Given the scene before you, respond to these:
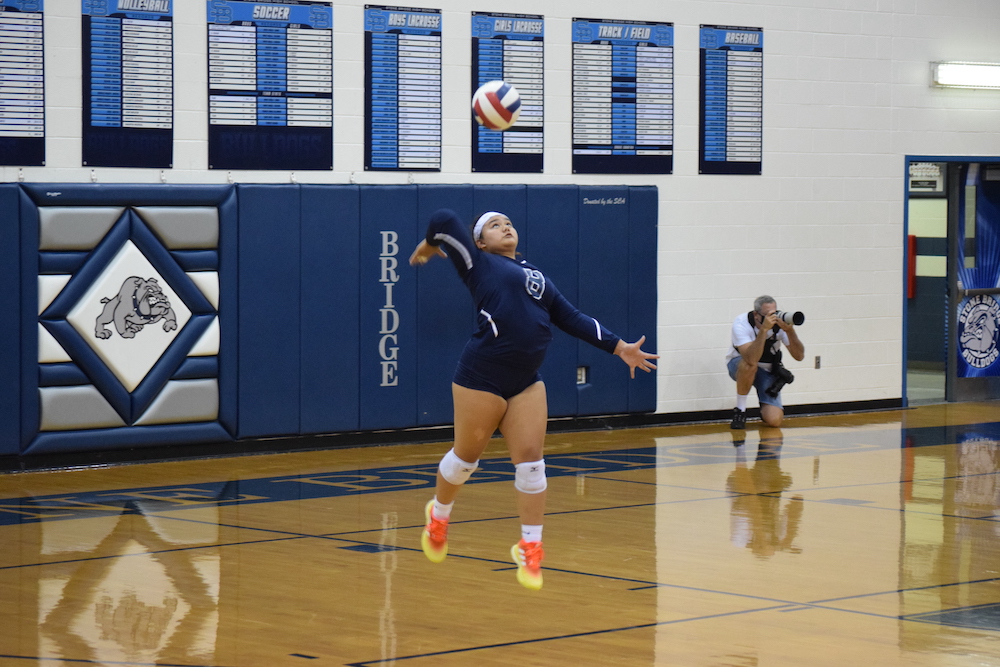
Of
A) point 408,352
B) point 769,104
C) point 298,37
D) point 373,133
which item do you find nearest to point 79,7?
point 298,37

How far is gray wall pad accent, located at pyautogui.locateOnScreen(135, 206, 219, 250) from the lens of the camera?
34.9ft

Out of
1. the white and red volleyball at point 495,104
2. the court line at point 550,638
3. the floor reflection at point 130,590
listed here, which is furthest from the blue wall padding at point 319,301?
the court line at point 550,638

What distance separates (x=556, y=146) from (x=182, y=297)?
382 centimetres

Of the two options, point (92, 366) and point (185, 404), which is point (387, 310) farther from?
point (92, 366)

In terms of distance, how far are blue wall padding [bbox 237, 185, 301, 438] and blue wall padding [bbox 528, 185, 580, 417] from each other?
219 cm

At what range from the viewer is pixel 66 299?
34.0 ft

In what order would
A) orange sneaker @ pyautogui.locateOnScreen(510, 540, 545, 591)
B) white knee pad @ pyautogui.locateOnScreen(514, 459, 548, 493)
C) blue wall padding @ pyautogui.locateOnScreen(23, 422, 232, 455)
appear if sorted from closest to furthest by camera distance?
1. orange sneaker @ pyautogui.locateOnScreen(510, 540, 545, 591)
2. white knee pad @ pyautogui.locateOnScreen(514, 459, 548, 493)
3. blue wall padding @ pyautogui.locateOnScreen(23, 422, 232, 455)

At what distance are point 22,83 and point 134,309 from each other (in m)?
1.88

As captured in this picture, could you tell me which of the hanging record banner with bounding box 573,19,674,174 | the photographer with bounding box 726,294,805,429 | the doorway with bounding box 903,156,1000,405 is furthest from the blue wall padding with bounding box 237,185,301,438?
the doorway with bounding box 903,156,1000,405

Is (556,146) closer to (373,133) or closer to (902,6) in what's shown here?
(373,133)

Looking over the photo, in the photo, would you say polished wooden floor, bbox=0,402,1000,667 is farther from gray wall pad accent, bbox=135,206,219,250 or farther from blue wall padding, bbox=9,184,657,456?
gray wall pad accent, bbox=135,206,219,250

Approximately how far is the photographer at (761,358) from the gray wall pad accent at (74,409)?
5892 millimetres

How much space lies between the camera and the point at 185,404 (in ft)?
35.7

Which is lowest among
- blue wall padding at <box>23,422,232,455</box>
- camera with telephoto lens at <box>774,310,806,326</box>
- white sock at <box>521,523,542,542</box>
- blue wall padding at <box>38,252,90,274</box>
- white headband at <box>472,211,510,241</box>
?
blue wall padding at <box>23,422,232,455</box>
